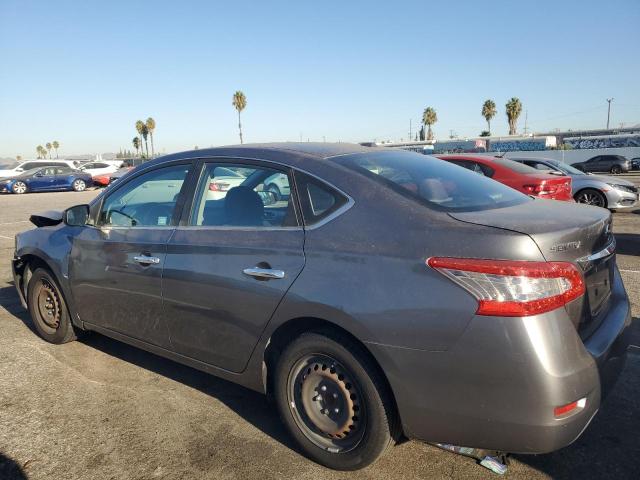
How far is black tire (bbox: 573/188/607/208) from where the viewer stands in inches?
462

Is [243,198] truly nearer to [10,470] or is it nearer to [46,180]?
[10,470]

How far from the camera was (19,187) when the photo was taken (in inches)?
1003

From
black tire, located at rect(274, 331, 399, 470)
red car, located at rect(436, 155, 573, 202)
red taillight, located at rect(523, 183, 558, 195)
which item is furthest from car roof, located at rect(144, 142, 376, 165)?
red taillight, located at rect(523, 183, 558, 195)

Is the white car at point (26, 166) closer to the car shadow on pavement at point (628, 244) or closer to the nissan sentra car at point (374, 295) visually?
the car shadow on pavement at point (628, 244)

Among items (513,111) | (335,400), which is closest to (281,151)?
(335,400)

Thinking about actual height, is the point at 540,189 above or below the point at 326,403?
above

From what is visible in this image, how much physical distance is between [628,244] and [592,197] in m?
4.13

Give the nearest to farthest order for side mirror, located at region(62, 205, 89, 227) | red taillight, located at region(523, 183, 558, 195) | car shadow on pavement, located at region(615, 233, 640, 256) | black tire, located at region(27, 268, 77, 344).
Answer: side mirror, located at region(62, 205, 89, 227)
black tire, located at region(27, 268, 77, 344)
car shadow on pavement, located at region(615, 233, 640, 256)
red taillight, located at region(523, 183, 558, 195)

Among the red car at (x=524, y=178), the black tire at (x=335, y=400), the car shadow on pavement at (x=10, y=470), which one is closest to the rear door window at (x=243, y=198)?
the black tire at (x=335, y=400)

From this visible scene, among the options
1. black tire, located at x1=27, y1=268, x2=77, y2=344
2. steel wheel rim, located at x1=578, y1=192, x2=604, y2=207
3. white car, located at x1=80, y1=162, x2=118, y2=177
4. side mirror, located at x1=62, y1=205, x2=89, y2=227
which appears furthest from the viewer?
white car, located at x1=80, y1=162, x2=118, y2=177

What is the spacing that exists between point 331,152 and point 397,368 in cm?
134

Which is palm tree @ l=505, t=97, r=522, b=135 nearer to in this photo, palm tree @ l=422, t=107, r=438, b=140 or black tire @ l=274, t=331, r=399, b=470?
palm tree @ l=422, t=107, r=438, b=140

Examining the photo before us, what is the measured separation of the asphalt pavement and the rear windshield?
1349mm

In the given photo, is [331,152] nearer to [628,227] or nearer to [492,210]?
[492,210]
